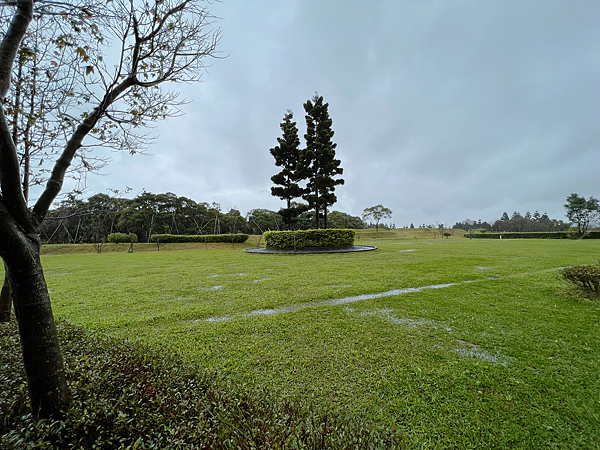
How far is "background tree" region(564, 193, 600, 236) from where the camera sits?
1521 inches

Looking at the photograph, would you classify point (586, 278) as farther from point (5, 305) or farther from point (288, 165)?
point (288, 165)

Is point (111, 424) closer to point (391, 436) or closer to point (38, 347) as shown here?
point (38, 347)

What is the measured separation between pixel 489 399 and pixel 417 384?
511 millimetres

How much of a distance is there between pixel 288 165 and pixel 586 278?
17535 millimetres

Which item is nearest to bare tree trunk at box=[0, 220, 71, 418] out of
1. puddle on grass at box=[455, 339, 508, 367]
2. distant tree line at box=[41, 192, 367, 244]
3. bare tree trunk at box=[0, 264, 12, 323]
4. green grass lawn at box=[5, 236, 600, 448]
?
green grass lawn at box=[5, 236, 600, 448]

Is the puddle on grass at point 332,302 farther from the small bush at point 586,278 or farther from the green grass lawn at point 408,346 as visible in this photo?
the small bush at point 586,278

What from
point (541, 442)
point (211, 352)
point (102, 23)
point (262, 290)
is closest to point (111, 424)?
point (211, 352)

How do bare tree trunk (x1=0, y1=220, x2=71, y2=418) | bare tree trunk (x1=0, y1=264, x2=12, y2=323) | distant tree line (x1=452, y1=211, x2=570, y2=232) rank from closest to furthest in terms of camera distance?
bare tree trunk (x1=0, y1=220, x2=71, y2=418), bare tree trunk (x1=0, y1=264, x2=12, y2=323), distant tree line (x1=452, y1=211, x2=570, y2=232)

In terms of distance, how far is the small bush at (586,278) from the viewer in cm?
452

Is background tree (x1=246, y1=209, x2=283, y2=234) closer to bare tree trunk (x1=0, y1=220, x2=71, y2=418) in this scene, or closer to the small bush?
the small bush

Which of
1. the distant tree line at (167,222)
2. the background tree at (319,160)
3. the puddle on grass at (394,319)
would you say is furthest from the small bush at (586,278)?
the distant tree line at (167,222)

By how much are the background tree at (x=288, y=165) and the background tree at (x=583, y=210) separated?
47.3 metres

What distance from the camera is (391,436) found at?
139 centimetres

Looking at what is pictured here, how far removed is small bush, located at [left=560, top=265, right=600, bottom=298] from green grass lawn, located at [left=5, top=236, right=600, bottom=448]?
28 centimetres
